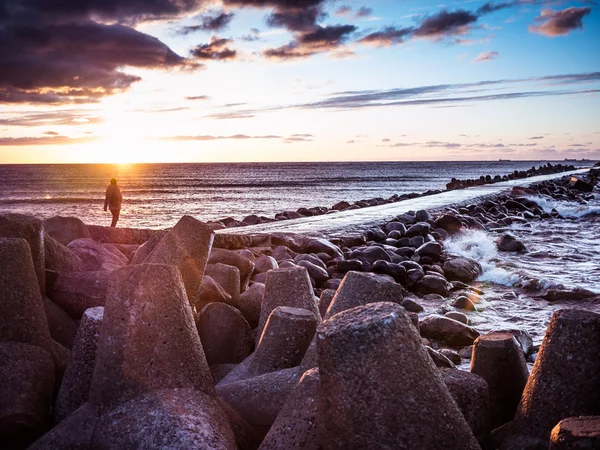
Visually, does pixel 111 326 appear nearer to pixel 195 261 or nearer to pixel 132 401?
pixel 132 401

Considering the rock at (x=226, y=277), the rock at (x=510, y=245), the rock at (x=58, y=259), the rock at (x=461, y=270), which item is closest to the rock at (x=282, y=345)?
the rock at (x=226, y=277)

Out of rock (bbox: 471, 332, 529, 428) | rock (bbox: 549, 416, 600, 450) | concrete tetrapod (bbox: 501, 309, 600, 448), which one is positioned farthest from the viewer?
rock (bbox: 471, 332, 529, 428)

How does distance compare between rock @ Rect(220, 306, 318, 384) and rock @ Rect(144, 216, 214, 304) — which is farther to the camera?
rock @ Rect(144, 216, 214, 304)

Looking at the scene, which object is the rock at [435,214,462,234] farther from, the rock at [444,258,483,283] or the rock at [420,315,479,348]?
the rock at [420,315,479,348]

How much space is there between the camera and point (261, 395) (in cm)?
263

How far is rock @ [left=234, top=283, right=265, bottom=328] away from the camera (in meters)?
4.13

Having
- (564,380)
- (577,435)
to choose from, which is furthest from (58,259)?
(577,435)

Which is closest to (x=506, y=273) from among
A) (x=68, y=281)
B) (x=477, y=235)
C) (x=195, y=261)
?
(x=477, y=235)

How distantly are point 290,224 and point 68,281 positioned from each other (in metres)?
8.18

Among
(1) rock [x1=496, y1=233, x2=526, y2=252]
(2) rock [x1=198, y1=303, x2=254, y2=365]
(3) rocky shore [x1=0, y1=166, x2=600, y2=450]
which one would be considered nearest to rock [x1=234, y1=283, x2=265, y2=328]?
(3) rocky shore [x1=0, y1=166, x2=600, y2=450]

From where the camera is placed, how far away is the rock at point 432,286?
7301mm

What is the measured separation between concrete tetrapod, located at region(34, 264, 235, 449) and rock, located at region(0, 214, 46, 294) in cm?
127

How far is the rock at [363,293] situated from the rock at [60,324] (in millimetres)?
1694

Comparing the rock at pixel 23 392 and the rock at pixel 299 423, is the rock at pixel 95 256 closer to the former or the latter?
the rock at pixel 23 392
